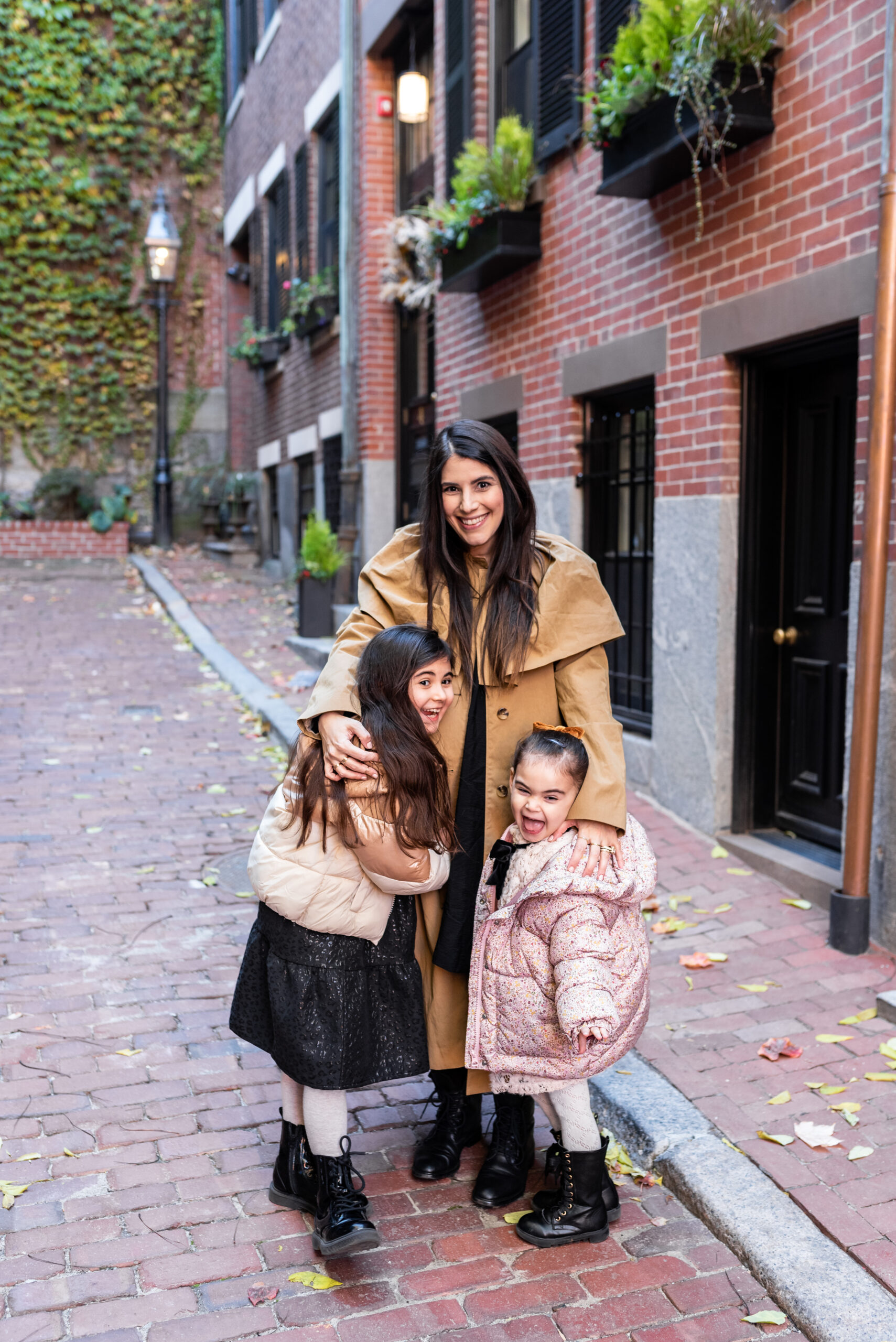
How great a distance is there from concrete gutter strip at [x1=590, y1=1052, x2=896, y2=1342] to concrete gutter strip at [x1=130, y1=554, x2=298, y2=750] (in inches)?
86.9

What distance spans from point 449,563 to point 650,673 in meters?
3.74

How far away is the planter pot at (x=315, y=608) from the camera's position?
10383 mm

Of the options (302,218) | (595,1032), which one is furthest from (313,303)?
(595,1032)

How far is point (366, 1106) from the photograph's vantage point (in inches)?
134

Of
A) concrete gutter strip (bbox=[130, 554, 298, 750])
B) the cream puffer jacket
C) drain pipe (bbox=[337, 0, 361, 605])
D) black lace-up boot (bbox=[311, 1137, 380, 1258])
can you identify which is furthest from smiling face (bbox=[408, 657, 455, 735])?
drain pipe (bbox=[337, 0, 361, 605])

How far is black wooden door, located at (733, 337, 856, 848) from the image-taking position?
194 inches

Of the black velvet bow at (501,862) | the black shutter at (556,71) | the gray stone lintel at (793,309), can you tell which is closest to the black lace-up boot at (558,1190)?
the black velvet bow at (501,862)

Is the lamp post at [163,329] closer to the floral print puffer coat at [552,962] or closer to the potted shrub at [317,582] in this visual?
the potted shrub at [317,582]

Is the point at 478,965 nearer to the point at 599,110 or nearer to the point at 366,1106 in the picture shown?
the point at 366,1106

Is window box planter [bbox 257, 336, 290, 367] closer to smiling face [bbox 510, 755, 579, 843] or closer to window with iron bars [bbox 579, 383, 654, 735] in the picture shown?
window with iron bars [bbox 579, 383, 654, 735]

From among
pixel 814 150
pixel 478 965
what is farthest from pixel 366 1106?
pixel 814 150

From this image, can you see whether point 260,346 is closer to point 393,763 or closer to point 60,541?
point 60,541

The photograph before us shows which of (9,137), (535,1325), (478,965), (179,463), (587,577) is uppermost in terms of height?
(9,137)

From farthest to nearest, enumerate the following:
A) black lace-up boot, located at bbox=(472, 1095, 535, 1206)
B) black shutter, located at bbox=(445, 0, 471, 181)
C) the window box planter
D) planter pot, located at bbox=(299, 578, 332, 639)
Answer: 1. the window box planter
2. planter pot, located at bbox=(299, 578, 332, 639)
3. black shutter, located at bbox=(445, 0, 471, 181)
4. black lace-up boot, located at bbox=(472, 1095, 535, 1206)
